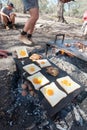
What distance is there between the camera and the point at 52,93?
110 inches

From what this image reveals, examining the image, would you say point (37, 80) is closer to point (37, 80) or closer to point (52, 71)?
point (37, 80)

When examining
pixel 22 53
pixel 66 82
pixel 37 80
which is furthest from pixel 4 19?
pixel 66 82

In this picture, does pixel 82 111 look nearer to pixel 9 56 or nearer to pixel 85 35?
pixel 9 56

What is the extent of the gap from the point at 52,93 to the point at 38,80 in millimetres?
359

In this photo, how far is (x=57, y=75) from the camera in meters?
3.16

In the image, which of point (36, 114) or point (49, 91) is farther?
point (49, 91)

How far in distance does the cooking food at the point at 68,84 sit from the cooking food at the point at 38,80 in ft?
0.68

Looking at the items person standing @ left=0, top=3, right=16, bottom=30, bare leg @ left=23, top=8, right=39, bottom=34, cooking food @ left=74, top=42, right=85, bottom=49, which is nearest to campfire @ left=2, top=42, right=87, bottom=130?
cooking food @ left=74, top=42, right=85, bottom=49

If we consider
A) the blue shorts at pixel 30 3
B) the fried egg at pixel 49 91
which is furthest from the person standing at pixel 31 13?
the fried egg at pixel 49 91

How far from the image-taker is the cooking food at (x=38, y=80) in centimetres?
296

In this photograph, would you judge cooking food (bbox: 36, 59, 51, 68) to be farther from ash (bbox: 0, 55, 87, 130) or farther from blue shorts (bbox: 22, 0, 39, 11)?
blue shorts (bbox: 22, 0, 39, 11)

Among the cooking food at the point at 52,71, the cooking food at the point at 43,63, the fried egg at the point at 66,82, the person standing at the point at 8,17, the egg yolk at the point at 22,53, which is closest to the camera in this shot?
the fried egg at the point at 66,82

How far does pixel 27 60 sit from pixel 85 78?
3.32 ft

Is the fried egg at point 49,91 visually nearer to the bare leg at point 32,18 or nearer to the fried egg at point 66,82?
the fried egg at point 66,82
